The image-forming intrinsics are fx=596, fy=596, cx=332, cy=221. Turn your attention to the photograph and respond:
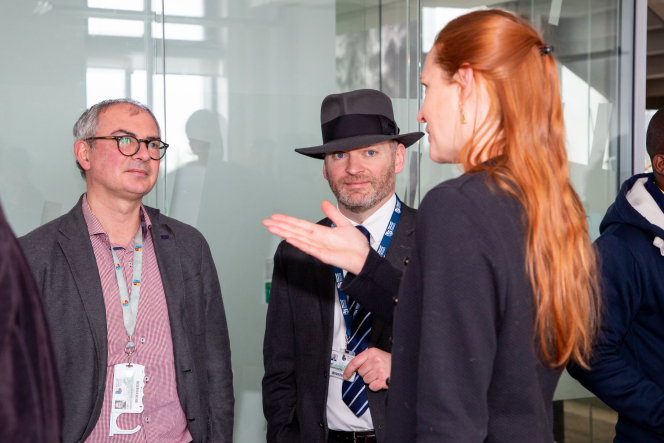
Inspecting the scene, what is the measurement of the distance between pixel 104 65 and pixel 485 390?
2481 millimetres

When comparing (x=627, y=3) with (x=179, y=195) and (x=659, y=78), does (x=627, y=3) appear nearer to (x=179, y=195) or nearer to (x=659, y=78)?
(x=659, y=78)

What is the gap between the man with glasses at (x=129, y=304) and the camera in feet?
6.37

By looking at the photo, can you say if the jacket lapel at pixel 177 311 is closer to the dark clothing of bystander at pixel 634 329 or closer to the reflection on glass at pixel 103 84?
the reflection on glass at pixel 103 84

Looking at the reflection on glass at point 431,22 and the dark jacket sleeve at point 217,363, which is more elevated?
the reflection on glass at point 431,22

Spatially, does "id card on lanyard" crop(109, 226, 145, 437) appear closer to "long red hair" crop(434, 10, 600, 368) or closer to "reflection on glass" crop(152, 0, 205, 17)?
"long red hair" crop(434, 10, 600, 368)

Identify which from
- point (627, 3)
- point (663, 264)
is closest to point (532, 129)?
point (663, 264)

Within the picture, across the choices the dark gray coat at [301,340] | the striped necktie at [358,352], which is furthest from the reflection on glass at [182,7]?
the striped necktie at [358,352]

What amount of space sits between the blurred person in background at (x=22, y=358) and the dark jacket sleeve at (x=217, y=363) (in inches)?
70.3

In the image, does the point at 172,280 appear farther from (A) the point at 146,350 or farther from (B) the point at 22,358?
(B) the point at 22,358

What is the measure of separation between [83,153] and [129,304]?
623mm

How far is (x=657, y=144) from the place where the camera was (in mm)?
2234

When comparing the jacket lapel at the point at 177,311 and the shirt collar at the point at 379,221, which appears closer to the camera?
the jacket lapel at the point at 177,311

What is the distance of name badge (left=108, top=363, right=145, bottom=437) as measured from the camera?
195 cm

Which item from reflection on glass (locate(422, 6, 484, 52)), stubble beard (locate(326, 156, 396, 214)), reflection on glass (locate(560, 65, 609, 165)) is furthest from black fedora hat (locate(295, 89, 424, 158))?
reflection on glass (locate(560, 65, 609, 165))
